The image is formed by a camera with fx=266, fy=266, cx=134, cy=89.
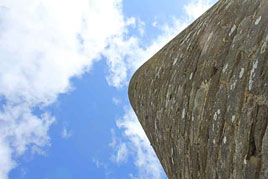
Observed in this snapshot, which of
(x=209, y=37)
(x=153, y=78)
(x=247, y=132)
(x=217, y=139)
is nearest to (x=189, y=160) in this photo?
(x=217, y=139)

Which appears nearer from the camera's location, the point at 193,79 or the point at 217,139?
the point at 217,139

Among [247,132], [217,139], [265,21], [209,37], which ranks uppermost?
[209,37]

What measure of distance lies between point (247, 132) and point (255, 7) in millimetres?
1156

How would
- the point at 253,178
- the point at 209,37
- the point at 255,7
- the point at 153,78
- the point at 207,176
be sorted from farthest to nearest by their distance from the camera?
the point at 153,78
the point at 209,37
the point at 207,176
the point at 255,7
the point at 253,178

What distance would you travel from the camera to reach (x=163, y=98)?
415 centimetres

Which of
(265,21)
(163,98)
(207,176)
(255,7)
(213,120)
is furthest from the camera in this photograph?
(163,98)

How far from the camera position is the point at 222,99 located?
249 centimetres

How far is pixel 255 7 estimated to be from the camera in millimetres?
2424

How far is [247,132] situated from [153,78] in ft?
10.1

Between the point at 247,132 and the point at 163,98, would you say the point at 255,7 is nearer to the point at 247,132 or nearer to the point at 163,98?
the point at 247,132

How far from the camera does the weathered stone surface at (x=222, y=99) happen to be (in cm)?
203

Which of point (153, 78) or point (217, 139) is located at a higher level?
point (153, 78)

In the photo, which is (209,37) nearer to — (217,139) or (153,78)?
(217,139)

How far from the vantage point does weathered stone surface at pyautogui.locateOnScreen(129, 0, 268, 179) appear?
203cm
